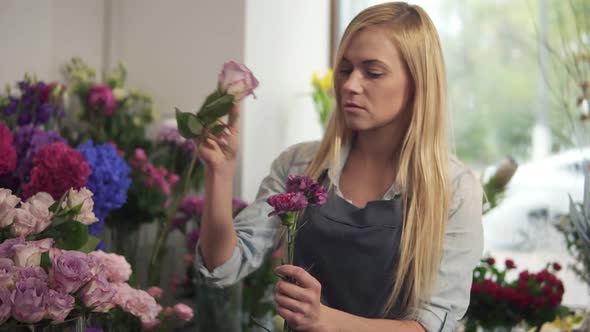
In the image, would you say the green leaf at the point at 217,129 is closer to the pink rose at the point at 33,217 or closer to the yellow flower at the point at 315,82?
the pink rose at the point at 33,217

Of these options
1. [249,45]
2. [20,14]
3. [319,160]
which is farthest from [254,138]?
[20,14]

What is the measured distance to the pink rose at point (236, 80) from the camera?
2.71ft

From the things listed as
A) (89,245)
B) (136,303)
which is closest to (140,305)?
(136,303)

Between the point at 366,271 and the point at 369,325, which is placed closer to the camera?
the point at 369,325

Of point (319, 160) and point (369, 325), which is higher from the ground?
point (319, 160)

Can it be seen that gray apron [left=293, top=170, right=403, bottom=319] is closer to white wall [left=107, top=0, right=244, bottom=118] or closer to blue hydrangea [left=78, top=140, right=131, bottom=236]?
blue hydrangea [left=78, top=140, right=131, bottom=236]

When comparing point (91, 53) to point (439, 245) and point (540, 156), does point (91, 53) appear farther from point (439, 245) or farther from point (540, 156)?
point (540, 156)

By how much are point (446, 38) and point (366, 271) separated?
4.13 feet

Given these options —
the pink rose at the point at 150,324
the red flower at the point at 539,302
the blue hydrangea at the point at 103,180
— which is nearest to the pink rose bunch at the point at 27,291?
the pink rose at the point at 150,324

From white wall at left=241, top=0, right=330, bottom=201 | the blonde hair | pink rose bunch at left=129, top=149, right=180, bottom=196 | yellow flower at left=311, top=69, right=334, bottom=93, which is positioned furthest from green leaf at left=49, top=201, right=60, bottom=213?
yellow flower at left=311, top=69, right=334, bottom=93

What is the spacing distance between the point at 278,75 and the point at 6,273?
116 cm

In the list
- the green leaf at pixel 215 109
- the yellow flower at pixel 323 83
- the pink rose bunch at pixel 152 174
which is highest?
the green leaf at pixel 215 109

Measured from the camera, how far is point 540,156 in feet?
6.83

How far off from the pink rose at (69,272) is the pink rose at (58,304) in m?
0.01
